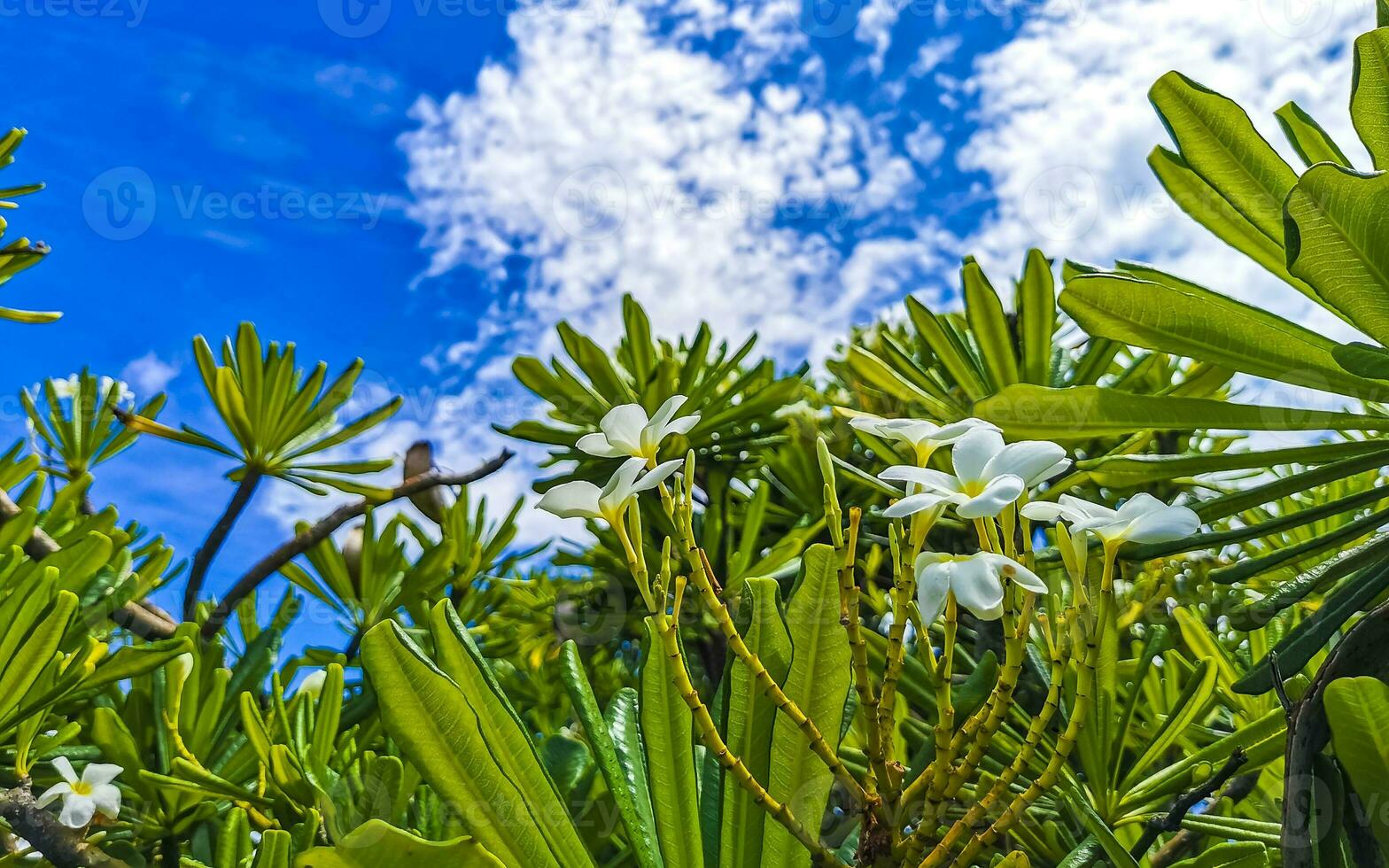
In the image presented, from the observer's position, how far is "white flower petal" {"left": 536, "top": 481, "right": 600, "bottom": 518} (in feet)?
1.99

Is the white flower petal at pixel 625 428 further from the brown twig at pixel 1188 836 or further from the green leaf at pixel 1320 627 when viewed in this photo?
the brown twig at pixel 1188 836

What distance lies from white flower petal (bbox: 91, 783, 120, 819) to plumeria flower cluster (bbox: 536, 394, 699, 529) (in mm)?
879

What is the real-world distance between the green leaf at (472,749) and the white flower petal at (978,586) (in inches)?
12.4

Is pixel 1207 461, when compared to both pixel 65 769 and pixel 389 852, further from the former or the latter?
pixel 65 769

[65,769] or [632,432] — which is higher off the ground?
[632,432]

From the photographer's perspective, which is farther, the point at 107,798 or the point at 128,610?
the point at 128,610

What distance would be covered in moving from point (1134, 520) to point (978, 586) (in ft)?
0.59

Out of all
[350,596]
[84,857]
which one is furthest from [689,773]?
[350,596]

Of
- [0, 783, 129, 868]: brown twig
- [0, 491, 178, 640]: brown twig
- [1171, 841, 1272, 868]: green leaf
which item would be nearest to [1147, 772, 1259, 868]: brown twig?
[1171, 841, 1272, 868]: green leaf

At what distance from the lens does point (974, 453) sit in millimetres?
569

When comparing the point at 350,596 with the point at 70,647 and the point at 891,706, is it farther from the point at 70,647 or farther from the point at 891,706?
the point at 891,706

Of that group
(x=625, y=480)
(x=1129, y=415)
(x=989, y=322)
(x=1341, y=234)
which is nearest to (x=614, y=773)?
(x=625, y=480)

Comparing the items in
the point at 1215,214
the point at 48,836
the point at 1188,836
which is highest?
the point at 1215,214

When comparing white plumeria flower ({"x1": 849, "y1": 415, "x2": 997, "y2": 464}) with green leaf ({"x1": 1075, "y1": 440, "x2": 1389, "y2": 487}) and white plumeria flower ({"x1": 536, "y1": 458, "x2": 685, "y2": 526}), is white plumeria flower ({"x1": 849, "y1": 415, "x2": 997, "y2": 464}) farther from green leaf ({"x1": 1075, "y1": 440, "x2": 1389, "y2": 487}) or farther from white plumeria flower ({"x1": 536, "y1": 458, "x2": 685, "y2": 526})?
green leaf ({"x1": 1075, "y1": 440, "x2": 1389, "y2": 487})
